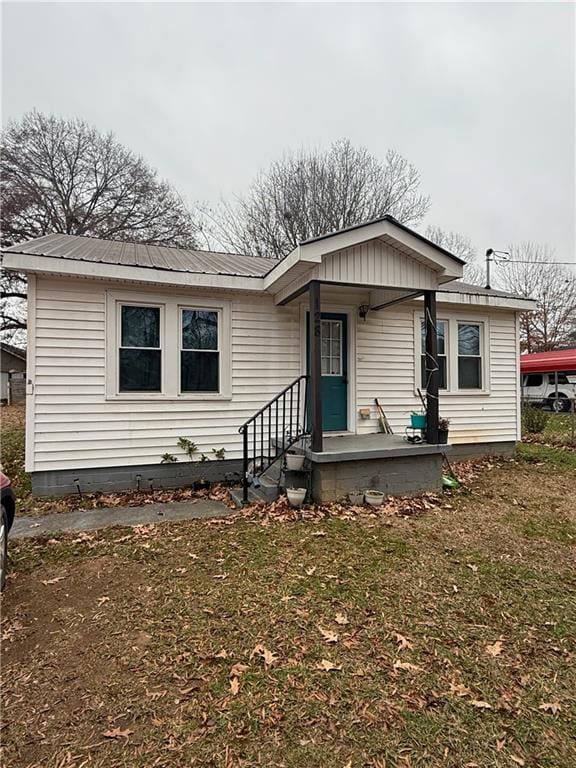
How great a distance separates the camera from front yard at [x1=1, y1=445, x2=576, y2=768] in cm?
193

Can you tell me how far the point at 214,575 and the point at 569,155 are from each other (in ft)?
63.1

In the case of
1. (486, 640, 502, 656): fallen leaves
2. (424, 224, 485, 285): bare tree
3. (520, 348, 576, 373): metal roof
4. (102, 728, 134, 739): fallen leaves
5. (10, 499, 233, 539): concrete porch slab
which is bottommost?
(102, 728, 134, 739): fallen leaves

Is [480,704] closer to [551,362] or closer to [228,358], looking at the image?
[228,358]

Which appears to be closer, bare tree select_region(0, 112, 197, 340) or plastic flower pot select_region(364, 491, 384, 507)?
plastic flower pot select_region(364, 491, 384, 507)

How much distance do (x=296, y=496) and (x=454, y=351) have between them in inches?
197

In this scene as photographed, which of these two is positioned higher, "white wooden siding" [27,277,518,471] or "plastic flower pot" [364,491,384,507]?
"white wooden siding" [27,277,518,471]

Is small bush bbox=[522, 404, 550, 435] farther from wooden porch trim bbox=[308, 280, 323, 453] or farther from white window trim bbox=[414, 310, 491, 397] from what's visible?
wooden porch trim bbox=[308, 280, 323, 453]

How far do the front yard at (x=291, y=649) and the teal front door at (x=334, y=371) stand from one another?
9.75 feet

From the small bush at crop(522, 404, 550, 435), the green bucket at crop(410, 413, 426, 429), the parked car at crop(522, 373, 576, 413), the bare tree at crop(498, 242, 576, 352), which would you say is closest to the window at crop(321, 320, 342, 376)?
the green bucket at crop(410, 413, 426, 429)

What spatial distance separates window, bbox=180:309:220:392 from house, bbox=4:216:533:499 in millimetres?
22

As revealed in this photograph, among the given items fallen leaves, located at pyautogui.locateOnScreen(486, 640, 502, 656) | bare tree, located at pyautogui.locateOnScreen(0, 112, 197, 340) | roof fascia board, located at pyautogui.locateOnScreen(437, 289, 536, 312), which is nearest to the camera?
fallen leaves, located at pyautogui.locateOnScreen(486, 640, 502, 656)

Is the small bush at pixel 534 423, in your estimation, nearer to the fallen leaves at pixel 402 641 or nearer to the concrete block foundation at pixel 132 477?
the concrete block foundation at pixel 132 477

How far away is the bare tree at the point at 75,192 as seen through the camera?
16812mm

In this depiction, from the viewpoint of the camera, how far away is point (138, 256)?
23.3 ft
